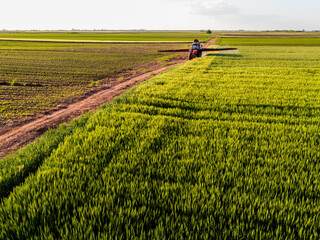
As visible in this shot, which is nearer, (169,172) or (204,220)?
(204,220)

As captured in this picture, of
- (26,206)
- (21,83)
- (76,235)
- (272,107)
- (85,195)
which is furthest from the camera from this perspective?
(21,83)

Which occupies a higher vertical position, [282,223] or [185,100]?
[185,100]

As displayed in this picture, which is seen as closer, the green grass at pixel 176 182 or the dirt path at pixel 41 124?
the green grass at pixel 176 182

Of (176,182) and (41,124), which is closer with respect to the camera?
(176,182)

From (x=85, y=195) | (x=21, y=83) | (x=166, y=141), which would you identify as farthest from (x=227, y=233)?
(x=21, y=83)

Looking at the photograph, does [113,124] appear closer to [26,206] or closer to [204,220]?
[26,206]

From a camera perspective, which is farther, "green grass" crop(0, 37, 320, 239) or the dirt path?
the dirt path

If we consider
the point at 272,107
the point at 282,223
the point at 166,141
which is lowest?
the point at 282,223

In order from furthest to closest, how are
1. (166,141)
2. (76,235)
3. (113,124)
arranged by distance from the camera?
1. (113,124)
2. (166,141)
3. (76,235)
